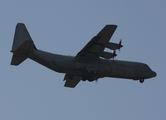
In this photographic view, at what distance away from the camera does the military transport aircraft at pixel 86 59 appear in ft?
139

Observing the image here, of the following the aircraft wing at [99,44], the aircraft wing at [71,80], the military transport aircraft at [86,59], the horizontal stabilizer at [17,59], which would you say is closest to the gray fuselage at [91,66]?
the military transport aircraft at [86,59]

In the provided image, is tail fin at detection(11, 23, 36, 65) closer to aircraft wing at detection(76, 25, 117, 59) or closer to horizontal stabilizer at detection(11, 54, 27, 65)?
horizontal stabilizer at detection(11, 54, 27, 65)

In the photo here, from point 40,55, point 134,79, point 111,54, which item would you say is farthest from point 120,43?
point 40,55

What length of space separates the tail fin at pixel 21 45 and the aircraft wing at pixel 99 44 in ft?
14.4

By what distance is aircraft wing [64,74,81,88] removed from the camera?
156 ft

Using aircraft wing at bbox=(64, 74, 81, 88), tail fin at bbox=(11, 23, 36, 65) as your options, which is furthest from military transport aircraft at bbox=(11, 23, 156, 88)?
aircraft wing at bbox=(64, 74, 81, 88)

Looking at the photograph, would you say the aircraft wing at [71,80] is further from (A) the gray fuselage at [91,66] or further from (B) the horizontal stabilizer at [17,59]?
(B) the horizontal stabilizer at [17,59]

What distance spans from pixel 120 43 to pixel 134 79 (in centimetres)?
407

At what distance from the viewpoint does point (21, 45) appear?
135ft

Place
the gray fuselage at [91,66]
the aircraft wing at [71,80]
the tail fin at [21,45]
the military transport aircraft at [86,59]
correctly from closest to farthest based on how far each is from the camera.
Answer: the tail fin at [21,45] → the military transport aircraft at [86,59] → the gray fuselage at [91,66] → the aircraft wing at [71,80]

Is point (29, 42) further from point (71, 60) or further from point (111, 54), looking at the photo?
point (111, 54)

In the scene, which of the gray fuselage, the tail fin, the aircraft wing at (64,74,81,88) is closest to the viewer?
the tail fin

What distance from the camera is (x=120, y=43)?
44.8m

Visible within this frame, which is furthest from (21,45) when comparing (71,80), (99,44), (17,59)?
(71,80)
